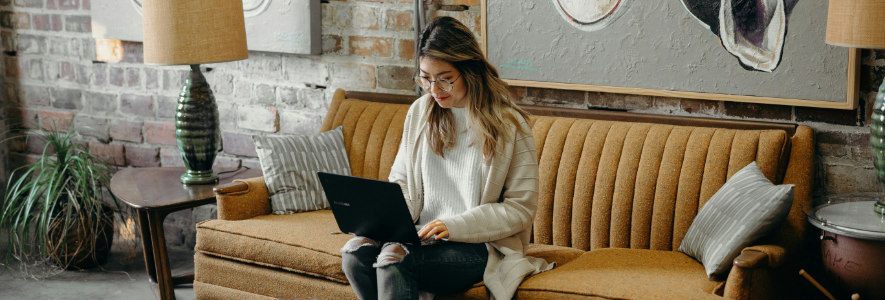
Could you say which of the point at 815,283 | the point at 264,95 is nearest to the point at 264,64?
the point at 264,95

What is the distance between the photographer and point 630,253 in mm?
2639

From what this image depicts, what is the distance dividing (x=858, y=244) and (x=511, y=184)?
900 mm

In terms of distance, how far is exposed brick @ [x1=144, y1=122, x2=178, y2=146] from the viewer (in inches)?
156

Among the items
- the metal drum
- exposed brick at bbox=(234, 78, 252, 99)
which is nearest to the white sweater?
the metal drum

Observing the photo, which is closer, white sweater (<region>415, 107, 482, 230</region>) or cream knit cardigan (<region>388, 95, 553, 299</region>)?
cream knit cardigan (<region>388, 95, 553, 299</region>)

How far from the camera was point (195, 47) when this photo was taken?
3.05m

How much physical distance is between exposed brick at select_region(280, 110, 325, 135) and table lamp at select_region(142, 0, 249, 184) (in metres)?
0.50

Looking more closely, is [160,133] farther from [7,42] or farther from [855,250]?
[855,250]

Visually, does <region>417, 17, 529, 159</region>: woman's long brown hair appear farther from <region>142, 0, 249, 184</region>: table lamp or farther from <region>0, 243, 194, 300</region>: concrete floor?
<region>0, 243, 194, 300</region>: concrete floor

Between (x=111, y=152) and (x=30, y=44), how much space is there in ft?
2.13

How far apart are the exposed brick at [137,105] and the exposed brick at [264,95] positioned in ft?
1.85

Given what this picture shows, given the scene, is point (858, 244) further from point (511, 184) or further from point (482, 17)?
point (482, 17)

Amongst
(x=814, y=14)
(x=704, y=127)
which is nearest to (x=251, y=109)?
(x=704, y=127)

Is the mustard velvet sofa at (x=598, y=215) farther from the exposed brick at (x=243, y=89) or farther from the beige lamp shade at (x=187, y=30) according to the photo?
the exposed brick at (x=243, y=89)
